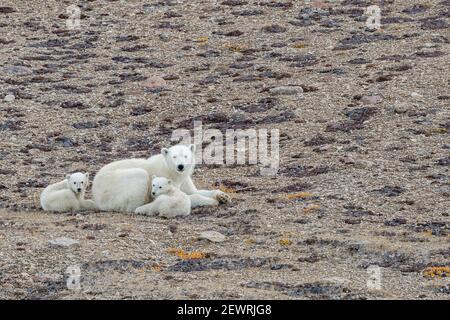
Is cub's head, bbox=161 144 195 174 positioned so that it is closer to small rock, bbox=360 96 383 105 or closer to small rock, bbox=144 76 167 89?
small rock, bbox=360 96 383 105

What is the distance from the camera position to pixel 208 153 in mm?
20984

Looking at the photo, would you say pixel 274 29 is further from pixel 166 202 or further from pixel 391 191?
pixel 166 202

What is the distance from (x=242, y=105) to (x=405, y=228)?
28.1ft

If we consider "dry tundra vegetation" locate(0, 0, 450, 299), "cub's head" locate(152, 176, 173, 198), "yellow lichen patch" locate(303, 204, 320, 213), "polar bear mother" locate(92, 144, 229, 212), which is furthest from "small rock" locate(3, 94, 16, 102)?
"yellow lichen patch" locate(303, 204, 320, 213)

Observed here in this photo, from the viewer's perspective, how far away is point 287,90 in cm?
2411

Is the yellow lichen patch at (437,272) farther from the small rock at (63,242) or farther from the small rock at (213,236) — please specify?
the small rock at (63,242)

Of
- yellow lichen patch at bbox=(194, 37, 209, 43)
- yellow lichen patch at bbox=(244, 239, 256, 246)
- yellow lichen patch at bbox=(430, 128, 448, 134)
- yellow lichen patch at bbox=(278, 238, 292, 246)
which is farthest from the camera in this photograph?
yellow lichen patch at bbox=(194, 37, 209, 43)

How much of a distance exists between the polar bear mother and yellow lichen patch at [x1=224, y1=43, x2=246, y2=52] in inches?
409

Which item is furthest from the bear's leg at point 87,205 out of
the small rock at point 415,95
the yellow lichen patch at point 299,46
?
the yellow lichen patch at point 299,46

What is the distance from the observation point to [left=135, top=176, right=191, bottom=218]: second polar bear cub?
1662cm

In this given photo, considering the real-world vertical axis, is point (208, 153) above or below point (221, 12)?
below
